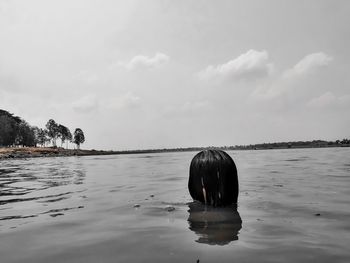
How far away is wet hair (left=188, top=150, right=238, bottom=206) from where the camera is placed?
7820mm

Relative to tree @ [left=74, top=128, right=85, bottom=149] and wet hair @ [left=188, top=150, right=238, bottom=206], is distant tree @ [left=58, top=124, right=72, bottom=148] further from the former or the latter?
wet hair @ [left=188, top=150, right=238, bottom=206]

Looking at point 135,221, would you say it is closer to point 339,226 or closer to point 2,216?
point 2,216

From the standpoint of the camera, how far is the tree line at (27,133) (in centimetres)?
11031

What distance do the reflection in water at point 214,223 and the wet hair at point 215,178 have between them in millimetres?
312

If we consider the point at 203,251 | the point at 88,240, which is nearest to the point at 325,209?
the point at 203,251

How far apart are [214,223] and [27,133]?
448 feet

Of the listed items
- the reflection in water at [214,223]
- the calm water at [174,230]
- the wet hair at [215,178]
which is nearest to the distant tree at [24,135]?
the calm water at [174,230]

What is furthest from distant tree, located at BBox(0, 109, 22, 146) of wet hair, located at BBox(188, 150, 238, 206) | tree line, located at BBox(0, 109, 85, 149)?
wet hair, located at BBox(188, 150, 238, 206)

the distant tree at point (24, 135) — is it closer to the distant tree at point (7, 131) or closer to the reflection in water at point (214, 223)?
the distant tree at point (7, 131)

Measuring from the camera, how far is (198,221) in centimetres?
638

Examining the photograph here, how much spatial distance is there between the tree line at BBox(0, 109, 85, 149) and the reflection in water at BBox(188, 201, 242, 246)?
120311 millimetres

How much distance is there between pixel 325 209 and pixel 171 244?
193 inches

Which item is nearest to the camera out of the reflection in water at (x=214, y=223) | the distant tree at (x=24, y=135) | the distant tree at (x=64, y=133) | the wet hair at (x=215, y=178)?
the reflection in water at (x=214, y=223)

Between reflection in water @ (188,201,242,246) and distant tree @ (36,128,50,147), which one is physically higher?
distant tree @ (36,128,50,147)
